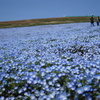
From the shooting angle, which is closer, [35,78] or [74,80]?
[74,80]

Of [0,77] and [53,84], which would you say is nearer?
[53,84]

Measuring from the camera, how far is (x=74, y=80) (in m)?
2.52

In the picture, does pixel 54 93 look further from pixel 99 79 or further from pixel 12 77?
pixel 12 77

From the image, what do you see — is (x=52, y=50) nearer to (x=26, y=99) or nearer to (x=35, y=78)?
(x=35, y=78)

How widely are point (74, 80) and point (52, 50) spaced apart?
345 centimetres

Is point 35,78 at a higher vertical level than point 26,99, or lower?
higher

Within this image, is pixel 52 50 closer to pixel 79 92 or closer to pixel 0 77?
pixel 0 77

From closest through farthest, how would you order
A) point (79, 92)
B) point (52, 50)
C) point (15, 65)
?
1. point (79, 92)
2. point (15, 65)
3. point (52, 50)

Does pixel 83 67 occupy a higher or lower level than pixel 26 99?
higher

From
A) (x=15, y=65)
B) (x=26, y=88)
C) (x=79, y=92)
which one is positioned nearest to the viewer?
(x=79, y=92)

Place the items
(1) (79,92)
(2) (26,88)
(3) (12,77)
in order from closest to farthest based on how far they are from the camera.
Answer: (1) (79,92) → (2) (26,88) → (3) (12,77)

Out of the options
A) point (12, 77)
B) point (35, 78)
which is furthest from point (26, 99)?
point (12, 77)

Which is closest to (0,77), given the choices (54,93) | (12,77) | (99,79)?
(12,77)

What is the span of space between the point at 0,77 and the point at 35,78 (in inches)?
35.0
